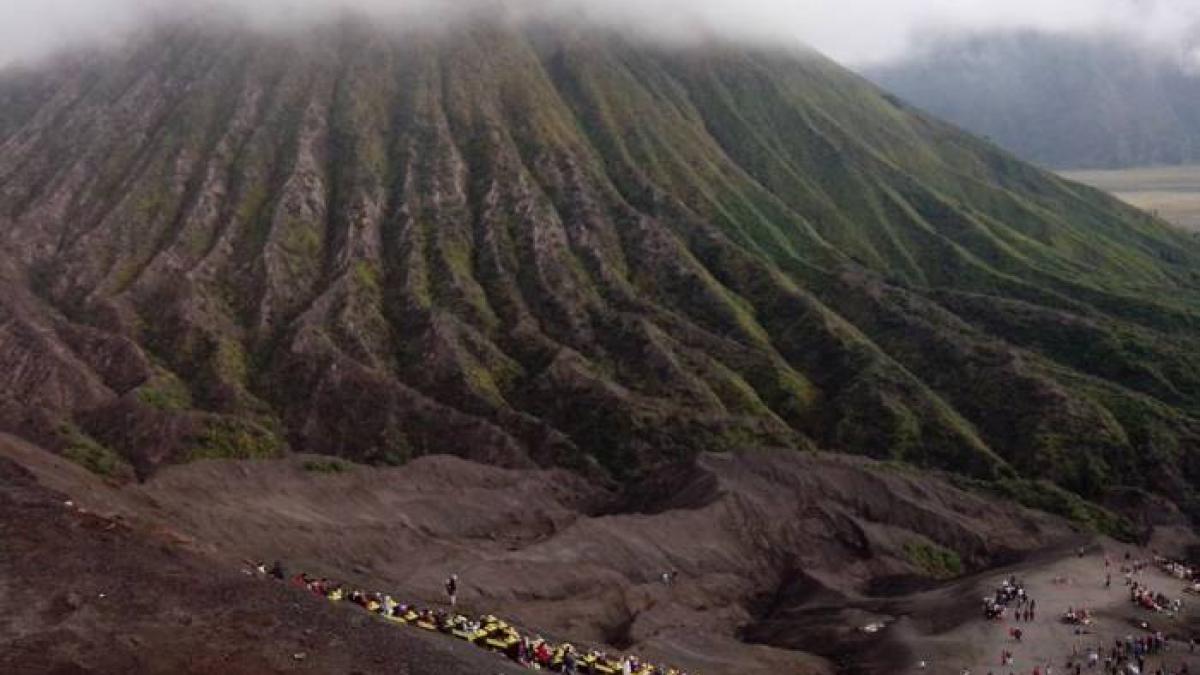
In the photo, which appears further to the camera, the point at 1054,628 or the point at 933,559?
the point at 933,559

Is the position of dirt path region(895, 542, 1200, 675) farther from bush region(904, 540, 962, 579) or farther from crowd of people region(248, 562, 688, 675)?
crowd of people region(248, 562, 688, 675)

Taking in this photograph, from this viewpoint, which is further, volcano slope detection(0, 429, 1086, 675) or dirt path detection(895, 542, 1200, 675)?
dirt path detection(895, 542, 1200, 675)

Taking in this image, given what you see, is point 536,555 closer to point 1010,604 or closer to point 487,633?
point 487,633

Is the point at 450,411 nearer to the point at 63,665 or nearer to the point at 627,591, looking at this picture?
the point at 627,591

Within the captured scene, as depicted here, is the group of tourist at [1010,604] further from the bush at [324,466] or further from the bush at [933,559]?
the bush at [324,466]

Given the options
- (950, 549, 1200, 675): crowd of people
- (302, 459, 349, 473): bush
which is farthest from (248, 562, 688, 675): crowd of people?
(302, 459, 349, 473): bush

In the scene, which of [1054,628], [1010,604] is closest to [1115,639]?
[1054,628]

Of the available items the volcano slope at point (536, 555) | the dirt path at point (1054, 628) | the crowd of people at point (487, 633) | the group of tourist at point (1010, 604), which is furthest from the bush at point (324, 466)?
the group of tourist at point (1010, 604)
